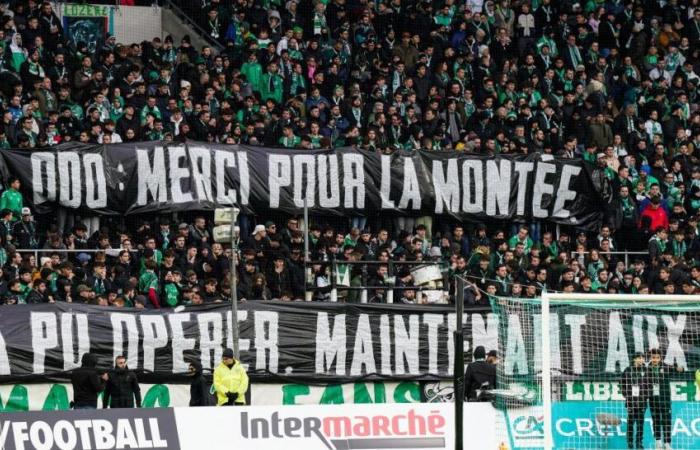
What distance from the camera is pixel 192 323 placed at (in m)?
23.3

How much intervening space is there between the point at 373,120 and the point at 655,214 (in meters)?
5.44

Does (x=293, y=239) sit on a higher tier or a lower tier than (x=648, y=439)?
higher

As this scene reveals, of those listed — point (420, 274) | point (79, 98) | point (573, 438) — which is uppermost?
point (79, 98)

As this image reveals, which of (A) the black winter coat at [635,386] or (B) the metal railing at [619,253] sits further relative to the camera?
(B) the metal railing at [619,253]

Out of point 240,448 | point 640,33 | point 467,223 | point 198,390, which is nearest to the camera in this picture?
point 240,448

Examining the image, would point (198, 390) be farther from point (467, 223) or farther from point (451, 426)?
point (467, 223)

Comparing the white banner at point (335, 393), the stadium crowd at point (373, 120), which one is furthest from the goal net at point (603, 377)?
the white banner at point (335, 393)

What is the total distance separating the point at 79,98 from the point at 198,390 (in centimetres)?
747

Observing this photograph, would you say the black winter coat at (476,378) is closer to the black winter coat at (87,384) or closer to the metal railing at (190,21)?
the black winter coat at (87,384)

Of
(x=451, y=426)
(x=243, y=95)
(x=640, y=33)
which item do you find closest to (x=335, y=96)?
(x=243, y=95)

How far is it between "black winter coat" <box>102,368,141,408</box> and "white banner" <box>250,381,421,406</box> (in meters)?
3.14

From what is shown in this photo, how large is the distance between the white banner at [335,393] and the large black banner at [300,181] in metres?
3.46

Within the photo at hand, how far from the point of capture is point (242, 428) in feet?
61.8

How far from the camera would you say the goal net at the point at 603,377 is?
61.5 ft
